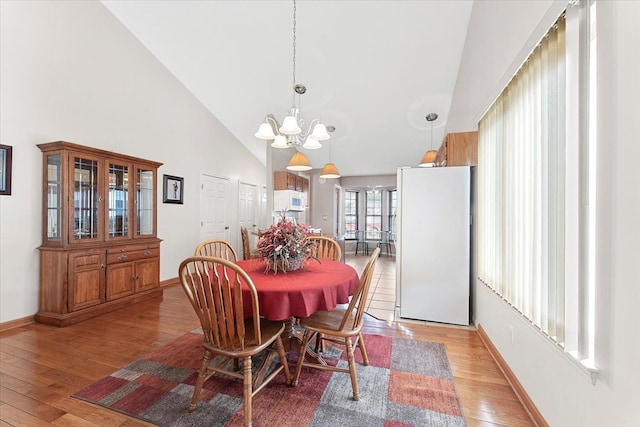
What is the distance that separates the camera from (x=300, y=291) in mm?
1673

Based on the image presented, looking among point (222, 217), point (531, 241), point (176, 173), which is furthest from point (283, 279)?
point (222, 217)

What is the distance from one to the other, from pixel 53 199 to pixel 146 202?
1022mm

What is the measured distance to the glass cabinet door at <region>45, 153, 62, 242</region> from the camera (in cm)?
310

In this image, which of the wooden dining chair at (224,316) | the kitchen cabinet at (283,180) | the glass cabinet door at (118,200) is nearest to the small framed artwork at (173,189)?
the glass cabinet door at (118,200)

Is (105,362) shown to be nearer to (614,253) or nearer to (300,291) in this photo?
(300,291)

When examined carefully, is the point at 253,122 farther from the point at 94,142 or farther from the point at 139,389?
the point at 139,389

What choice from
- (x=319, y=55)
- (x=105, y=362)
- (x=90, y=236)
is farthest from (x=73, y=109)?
(x=319, y=55)

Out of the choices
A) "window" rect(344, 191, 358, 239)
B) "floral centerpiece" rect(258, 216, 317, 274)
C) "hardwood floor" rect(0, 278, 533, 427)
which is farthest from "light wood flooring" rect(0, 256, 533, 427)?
"window" rect(344, 191, 358, 239)

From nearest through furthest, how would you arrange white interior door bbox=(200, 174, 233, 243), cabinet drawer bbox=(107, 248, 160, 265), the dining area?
the dining area → cabinet drawer bbox=(107, 248, 160, 265) → white interior door bbox=(200, 174, 233, 243)

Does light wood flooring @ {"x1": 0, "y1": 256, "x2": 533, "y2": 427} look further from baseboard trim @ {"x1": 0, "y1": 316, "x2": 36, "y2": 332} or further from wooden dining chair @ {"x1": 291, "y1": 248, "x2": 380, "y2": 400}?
wooden dining chair @ {"x1": 291, "y1": 248, "x2": 380, "y2": 400}

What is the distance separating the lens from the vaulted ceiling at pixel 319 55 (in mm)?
3467

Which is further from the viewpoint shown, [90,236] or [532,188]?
[90,236]

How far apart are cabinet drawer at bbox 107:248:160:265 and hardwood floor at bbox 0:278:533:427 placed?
2.04 feet

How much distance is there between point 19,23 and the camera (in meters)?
2.89
